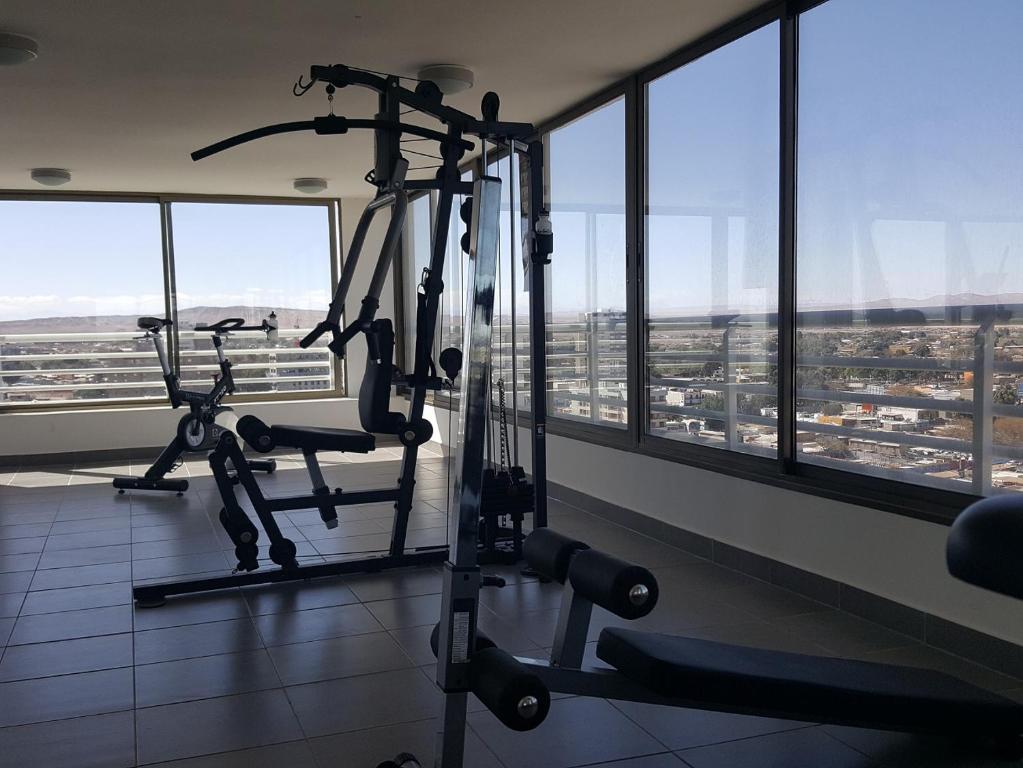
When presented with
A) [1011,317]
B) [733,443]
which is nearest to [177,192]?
[733,443]

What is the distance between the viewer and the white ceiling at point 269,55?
3.56m

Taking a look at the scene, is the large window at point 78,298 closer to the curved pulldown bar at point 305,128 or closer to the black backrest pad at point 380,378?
the black backrest pad at point 380,378

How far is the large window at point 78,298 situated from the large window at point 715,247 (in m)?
5.50

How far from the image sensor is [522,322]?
6160 mm

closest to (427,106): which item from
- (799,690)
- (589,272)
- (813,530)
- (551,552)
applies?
(551,552)

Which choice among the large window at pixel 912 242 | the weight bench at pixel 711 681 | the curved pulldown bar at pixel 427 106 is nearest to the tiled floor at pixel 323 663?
the weight bench at pixel 711 681

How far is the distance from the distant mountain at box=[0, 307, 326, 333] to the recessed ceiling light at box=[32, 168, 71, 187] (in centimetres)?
150

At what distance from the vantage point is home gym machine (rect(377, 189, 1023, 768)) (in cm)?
194

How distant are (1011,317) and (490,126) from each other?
1671 mm

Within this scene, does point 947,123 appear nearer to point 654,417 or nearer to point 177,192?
point 654,417

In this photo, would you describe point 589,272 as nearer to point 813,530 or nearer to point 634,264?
point 634,264

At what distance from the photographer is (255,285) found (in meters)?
8.71

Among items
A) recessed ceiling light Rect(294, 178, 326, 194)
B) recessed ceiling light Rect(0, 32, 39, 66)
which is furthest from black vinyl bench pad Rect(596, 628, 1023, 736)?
recessed ceiling light Rect(294, 178, 326, 194)

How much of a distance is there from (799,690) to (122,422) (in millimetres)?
7212
